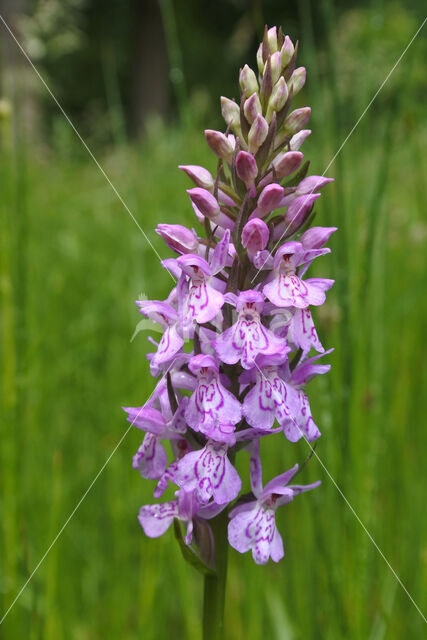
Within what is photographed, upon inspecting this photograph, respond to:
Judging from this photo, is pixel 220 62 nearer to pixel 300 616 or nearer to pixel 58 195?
pixel 58 195

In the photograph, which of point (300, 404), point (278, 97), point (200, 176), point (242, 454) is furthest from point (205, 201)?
point (242, 454)

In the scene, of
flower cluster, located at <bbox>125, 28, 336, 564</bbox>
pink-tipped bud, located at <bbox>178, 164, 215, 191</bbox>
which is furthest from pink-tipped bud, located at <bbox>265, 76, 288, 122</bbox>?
pink-tipped bud, located at <bbox>178, 164, 215, 191</bbox>

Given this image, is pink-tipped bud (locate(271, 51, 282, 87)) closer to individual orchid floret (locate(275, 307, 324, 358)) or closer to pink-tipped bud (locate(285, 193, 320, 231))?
pink-tipped bud (locate(285, 193, 320, 231))

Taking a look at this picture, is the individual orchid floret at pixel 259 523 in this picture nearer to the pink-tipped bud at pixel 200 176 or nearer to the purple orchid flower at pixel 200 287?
the purple orchid flower at pixel 200 287

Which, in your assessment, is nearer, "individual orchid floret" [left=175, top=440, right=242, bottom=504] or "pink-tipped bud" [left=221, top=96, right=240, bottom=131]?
"individual orchid floret" [left=175, top=440, right=242, bottom=504]

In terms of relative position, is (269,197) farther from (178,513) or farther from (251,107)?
(178,513)

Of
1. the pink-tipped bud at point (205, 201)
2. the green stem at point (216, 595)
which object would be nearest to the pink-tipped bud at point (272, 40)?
the pink-tipped bud at point (205, 201)

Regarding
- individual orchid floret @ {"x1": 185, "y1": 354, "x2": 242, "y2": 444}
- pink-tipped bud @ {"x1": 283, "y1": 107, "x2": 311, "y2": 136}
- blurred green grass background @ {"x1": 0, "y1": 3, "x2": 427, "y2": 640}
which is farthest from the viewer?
blurred green grass background @ {"x1": 0, "y1": 3, "x2": 427, "y2": 640}
